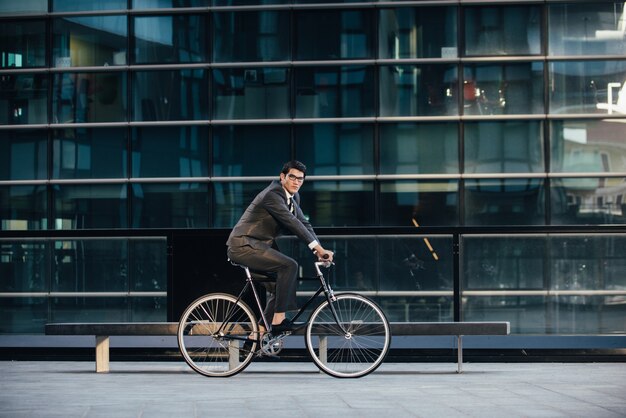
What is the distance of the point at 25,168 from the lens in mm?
17625

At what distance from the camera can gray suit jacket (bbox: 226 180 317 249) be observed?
36.4ft

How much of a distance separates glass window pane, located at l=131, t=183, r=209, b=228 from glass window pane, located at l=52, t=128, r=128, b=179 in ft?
1.44

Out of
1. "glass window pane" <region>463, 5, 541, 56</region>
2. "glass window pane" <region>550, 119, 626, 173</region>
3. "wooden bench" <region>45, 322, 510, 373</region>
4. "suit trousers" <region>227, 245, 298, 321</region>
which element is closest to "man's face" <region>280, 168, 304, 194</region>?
"suit trousers" <region>227, 245, 298, 321</region>

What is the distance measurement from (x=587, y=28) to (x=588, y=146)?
1.57 meters

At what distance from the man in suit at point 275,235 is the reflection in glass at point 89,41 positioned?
266 inches

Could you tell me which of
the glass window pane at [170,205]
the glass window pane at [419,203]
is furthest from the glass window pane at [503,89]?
the glass window pane at [170,205]

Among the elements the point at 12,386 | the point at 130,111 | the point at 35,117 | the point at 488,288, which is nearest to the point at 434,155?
the point at 488,288

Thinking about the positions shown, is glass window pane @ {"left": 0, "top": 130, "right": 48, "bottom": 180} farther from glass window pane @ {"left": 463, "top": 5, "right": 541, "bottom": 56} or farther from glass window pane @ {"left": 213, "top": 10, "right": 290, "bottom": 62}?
glass window pane @ {"left": 463, "top": 5, "right": 541, "bottom": 56}

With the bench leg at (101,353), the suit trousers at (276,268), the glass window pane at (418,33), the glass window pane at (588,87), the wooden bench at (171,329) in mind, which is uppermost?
the glass window pane at (418,33)

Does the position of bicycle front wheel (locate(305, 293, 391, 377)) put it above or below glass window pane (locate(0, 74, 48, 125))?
below

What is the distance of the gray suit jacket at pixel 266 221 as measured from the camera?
1111 centimetres

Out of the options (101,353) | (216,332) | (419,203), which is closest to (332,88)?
(419,203)

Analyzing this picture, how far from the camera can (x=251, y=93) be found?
1717 centimetres

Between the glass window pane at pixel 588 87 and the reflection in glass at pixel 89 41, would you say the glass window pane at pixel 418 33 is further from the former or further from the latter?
the reflection in glass at pixel 89 41
